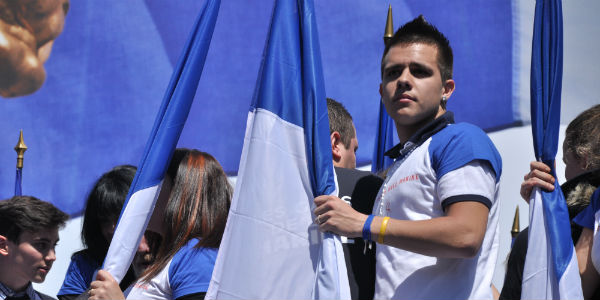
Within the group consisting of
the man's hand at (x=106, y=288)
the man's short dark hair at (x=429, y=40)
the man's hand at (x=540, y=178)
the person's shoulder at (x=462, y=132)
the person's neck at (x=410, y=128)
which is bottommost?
the man's hand at (x=106, y=288)

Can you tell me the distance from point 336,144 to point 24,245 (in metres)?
1.50

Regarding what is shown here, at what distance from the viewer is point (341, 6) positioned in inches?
206

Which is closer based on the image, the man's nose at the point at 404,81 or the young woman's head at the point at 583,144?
the man's nose at the point at 404,81

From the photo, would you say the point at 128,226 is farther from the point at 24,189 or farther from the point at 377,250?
the point at 24,189

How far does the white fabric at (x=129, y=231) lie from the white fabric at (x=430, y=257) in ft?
2.43

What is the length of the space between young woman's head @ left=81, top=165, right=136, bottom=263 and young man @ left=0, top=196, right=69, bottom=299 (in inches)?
10.6

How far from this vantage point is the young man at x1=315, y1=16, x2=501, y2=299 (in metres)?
1.86

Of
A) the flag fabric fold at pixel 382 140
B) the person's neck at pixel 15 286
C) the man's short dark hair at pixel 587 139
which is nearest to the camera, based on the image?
the man's short dark hair at pixel 587 139

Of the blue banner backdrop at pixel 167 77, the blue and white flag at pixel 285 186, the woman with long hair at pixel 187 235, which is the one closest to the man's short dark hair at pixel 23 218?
the woman with long hair at pixel 187 235

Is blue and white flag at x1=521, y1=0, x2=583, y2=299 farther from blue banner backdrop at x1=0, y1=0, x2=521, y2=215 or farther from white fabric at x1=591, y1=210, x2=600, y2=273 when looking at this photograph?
blue banner backdrop at x1=0, y1=0, x2=521, y2=215

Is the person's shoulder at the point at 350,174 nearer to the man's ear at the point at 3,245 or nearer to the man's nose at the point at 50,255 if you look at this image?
the man's nose at the point at 50,255

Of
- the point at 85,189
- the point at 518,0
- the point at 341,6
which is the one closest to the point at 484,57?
the point at 518,0

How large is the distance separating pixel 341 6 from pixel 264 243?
337 cm

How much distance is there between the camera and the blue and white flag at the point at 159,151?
2.30 metres
